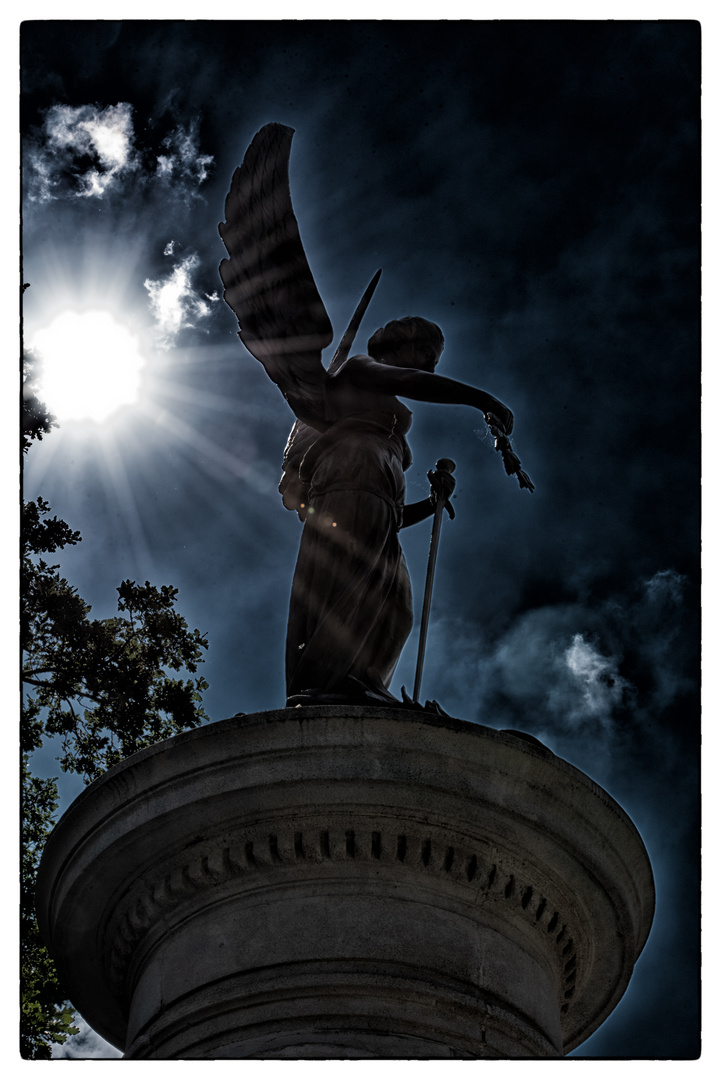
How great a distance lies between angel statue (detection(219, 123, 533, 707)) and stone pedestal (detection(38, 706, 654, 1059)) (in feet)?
2.86

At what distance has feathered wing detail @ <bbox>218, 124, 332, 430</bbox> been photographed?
753 cm

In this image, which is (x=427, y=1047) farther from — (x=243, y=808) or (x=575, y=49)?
(x=575, y=49)

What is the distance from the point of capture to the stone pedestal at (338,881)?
5.49 meters

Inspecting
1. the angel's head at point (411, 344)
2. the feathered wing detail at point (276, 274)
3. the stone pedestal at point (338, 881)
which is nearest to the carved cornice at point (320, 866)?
the stone pedestal at point (338, 881)

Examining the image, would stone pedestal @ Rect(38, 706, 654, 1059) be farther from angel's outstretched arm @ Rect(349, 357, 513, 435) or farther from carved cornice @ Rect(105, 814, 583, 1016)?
angel's outstretched arm @ Rect(349, 357, 513, 435)

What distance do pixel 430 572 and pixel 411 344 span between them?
A: 135 cm

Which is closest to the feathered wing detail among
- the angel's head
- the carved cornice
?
the angel's head

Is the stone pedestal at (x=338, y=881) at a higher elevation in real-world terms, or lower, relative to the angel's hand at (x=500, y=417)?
lower

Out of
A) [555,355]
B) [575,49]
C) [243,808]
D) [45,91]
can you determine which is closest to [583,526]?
[555,355]

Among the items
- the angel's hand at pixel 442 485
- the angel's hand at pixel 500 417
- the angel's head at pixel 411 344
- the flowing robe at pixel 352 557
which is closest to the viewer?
the flowing robe at pixel 352 557

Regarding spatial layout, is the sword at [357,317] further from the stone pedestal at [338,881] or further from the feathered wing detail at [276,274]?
the stone pedestal at [338,881]

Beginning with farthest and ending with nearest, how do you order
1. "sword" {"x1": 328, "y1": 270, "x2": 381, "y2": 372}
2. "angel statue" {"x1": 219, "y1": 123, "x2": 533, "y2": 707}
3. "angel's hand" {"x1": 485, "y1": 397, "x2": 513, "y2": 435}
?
1. "sword" {"x1": 328, "y1": 270, "x2": 381, "y2": 372}
2. "angel's hand" {"x1": 485, "y1": 397, "x2": 513, "y2": 435}
3. "angel statue" {"x1": 219, "y1": 123, "x2": 533, "y2": 707}

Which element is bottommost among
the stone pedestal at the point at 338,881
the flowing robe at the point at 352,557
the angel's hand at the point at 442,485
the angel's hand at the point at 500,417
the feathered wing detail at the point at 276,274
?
the stone pedestal at the point at 338,881

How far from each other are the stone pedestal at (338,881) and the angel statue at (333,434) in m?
0.87
